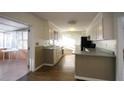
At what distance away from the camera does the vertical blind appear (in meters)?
7.95

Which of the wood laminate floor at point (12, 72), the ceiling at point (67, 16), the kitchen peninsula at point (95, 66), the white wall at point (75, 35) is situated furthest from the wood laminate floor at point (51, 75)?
the white wall at point (75, 35)

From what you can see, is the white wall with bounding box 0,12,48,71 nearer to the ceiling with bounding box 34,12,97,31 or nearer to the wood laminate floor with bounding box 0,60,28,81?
the ceiling with bounding box 34,12,97,31

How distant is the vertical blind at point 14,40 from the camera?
26.1 ft

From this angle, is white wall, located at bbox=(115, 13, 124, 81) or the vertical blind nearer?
white wall, located at bbox=(115, 13, 124, 81)

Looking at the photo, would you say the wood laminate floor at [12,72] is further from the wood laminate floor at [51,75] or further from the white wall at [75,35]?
the white wall at [75,35]

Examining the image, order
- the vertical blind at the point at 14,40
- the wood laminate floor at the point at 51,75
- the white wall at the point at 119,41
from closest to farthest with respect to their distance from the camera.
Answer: the white wall at the point at 119,41, the wood laminate floor at the point at 51,75, the vertical blind at the point at 14,40

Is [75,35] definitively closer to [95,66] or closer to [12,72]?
[12,72]

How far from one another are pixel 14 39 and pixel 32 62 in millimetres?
4526

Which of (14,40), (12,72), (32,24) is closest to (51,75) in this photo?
(12,72)

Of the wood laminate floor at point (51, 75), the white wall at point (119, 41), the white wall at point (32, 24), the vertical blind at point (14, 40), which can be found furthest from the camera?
the vertical blind at point (14, 40)

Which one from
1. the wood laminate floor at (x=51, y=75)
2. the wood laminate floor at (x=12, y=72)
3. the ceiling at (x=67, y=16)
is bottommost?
the wood laminate floor at (x=51, y=75)

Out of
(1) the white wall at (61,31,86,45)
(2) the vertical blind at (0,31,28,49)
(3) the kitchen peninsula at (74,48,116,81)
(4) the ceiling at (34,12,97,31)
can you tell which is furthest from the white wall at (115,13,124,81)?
(1) the white wall at (61,31,86,45)
